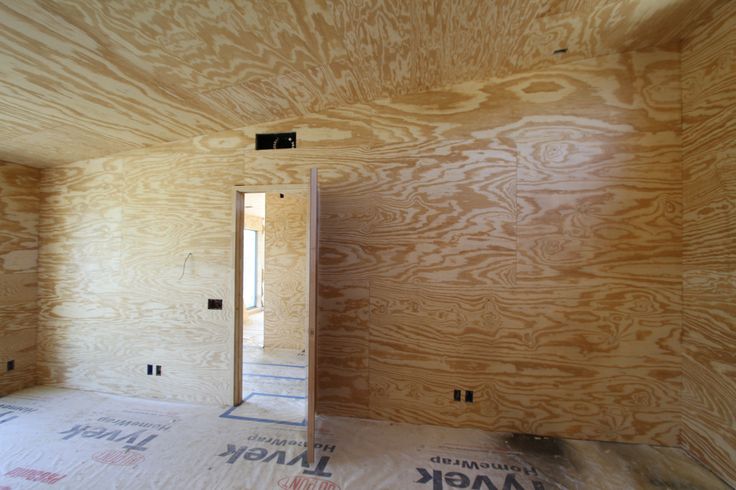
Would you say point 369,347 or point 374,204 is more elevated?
point 374,204

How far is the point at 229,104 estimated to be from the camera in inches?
101

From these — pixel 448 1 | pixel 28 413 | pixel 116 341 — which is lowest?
pixel 28 413

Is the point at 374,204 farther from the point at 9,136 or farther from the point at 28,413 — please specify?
the point at 28,413

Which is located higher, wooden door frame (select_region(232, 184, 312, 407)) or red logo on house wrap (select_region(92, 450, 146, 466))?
wooden door frame (select_region(232, 184, 312, 407))

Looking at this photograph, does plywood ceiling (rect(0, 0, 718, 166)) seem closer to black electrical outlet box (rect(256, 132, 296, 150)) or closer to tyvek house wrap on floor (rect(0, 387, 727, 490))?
black electrical outlet box (rect(256, 132, 296, 150))

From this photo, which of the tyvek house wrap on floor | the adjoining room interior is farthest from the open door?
the tyvek house wrap on floor

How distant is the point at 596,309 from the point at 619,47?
2080 mm

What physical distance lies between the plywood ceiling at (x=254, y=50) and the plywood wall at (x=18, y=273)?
719 millimetres

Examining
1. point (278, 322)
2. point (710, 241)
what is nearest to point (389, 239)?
point (710, 241)

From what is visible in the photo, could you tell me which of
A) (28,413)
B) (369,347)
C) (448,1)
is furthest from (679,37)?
(28,413)

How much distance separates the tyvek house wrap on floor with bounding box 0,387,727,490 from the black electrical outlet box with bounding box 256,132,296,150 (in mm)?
2543

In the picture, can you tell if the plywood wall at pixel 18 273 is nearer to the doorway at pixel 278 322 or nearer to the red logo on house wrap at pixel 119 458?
the red logo on house wrap at pixel 119 458

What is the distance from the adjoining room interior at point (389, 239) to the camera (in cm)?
197

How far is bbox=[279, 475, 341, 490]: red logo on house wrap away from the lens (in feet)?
6.27
